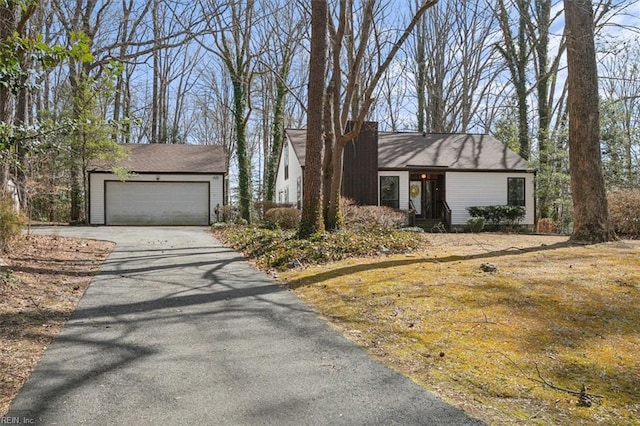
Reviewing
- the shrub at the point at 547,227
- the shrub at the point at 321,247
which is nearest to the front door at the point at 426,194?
the shrub at the point at 547,227

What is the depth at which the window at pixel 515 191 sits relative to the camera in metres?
22.5

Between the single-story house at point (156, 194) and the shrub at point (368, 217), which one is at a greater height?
the single-story house at point (156, 194)

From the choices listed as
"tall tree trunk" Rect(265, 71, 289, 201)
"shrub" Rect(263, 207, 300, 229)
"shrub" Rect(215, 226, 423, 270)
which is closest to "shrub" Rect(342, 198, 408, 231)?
"shrub" Rect(263, 207, 300, 229)

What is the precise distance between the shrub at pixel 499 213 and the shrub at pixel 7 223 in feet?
59.0

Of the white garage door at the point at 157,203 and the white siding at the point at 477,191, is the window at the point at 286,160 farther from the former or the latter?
the white siding at the point at 477,191

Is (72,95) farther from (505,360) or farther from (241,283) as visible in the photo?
(505,360)

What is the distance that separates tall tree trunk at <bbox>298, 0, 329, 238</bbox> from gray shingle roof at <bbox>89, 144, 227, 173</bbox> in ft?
49.6

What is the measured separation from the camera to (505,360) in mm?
3887

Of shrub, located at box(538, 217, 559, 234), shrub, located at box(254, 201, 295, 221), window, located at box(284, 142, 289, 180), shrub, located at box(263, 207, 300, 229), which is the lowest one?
shrub, located at box(538, 217, 559, 234)

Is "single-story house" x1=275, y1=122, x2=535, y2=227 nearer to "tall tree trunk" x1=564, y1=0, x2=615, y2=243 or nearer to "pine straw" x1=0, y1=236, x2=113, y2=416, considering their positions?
"tall tree trunk" x1=564, y1=0, x2=615, y2=243

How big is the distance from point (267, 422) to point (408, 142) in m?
22.9

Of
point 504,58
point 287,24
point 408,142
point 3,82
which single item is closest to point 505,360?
point 3,82

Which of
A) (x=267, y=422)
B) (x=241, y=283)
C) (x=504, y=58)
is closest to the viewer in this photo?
(x=267, y=422)

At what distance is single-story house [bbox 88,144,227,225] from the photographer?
24.1 metres
